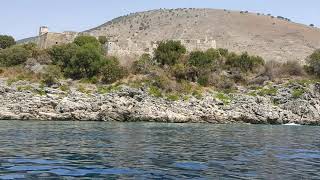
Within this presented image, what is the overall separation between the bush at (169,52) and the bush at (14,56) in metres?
17.0

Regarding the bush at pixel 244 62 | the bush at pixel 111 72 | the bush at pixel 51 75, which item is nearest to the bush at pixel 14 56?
the bush at pixel 51 75

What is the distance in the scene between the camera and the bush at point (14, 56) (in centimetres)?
6091

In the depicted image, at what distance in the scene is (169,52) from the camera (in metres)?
62.7

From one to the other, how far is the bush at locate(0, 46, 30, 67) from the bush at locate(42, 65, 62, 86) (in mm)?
6074

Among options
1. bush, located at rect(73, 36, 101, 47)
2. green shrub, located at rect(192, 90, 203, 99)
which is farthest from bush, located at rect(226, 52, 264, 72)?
bush, located at rect(73, 36, 101, 47)

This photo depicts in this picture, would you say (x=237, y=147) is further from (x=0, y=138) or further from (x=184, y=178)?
(x=0, y=138)

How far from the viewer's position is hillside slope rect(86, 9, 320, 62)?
95.8m

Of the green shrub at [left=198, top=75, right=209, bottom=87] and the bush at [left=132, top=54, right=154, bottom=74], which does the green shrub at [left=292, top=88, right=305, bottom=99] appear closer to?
the green shrub at [left=198, top=75, right=209, bottom=87]

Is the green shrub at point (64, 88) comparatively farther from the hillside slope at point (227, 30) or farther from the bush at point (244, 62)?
the hillside slope at point (227, 30)

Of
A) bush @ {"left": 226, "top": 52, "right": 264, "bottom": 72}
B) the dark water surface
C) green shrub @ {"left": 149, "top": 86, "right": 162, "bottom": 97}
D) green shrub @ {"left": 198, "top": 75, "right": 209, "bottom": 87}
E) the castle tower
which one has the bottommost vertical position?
the dark water surface

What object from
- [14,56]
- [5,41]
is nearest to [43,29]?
[5,41]

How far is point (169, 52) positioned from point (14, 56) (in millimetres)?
19956

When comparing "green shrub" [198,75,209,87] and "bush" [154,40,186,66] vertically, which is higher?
"bush" [154,40,186,66]

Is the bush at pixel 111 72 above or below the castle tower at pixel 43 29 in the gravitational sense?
below
